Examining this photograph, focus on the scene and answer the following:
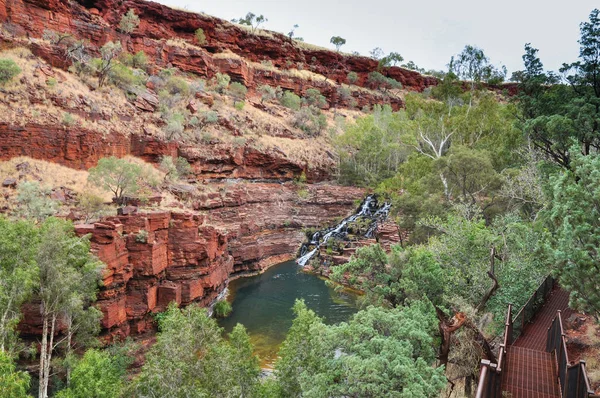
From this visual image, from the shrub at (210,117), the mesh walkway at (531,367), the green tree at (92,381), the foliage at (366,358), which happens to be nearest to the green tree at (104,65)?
the shrub at (210,117)

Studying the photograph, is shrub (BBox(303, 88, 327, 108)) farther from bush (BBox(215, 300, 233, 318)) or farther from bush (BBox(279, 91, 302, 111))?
bush (BBox(215, 300, 233, 318))

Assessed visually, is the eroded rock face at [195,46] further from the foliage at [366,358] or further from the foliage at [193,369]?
the foliage at [366,358]

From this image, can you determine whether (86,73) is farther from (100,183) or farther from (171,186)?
(100,183)

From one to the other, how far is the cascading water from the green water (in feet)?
9.83

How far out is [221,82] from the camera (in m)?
52.2

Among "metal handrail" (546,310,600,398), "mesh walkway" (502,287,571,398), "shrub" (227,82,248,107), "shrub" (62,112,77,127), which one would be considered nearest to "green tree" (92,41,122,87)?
"shrub" (62,112,77,127)

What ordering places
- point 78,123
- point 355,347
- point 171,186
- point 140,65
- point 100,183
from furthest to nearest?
point 140,65, point 171,186, point 78,123, point 100,183, point 355,347

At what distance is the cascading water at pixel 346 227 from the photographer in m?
38.2

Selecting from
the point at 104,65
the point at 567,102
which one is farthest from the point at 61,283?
the point at 104,65

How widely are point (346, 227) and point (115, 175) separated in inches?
964

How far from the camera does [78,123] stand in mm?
29438

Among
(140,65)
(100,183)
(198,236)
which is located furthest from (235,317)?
(140,65)

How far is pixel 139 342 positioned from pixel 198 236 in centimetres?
735

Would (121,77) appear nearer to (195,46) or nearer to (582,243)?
(195,46)
